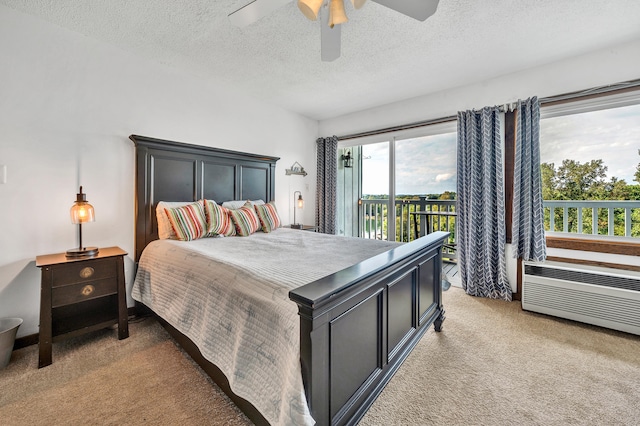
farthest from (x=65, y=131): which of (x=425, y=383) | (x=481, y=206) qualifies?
(x=481, y=206)

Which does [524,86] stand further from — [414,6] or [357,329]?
[357,329]

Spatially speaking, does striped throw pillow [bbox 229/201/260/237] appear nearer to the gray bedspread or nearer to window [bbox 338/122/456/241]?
the gray bedspread

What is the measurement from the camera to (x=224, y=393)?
1.54 meters

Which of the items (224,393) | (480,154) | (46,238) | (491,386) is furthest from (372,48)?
(46,238)

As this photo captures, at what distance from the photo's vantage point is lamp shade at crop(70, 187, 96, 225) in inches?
81.2

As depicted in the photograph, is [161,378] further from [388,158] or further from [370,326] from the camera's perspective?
[388,158]

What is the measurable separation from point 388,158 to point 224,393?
140 inches

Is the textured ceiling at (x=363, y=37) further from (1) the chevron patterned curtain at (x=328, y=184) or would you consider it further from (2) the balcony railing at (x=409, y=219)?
(2) the balcony railing at (x=409, y=219)

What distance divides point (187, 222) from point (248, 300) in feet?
5.44

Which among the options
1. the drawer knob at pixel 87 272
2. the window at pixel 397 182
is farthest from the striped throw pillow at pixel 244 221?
the window at pixel 397 182

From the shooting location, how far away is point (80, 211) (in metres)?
2.07

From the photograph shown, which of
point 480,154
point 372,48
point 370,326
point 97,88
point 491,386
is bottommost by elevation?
point 491,386

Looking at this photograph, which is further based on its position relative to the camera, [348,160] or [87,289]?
[348,160]

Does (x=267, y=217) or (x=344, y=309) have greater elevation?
(x=267, y=217)
